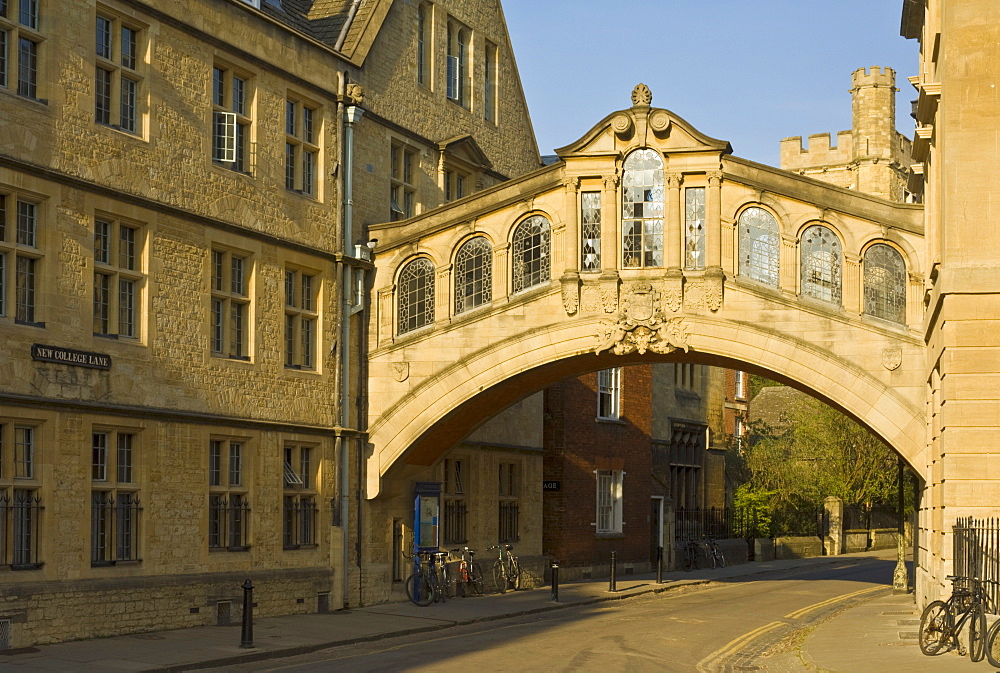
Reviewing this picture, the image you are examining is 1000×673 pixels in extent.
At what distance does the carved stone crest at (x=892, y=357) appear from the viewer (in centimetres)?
2484

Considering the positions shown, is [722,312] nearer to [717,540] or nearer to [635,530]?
[635,530]

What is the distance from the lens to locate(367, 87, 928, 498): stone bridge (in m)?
25.3

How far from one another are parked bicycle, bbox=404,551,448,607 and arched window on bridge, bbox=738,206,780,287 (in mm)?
8772

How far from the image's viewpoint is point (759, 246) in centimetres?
2606

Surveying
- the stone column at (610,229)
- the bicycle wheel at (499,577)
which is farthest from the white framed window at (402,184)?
the bicycle wheel at (499,577)

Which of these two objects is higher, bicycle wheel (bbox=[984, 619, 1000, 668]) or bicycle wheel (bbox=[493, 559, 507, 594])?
bicycle wheel (bbox=[984, 619, 1000, 668])

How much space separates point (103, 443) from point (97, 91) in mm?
5355

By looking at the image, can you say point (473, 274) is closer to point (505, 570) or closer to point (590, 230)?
point (590, 230)

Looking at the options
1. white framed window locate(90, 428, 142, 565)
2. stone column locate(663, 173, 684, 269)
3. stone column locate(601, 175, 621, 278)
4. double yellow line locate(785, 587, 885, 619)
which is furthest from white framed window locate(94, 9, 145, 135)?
double yellow line locate(785, 587, 885, 619)

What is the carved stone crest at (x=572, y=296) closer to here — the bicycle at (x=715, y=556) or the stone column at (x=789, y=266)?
the stone column at (x=789, y=266)

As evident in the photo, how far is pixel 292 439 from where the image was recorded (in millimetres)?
25688

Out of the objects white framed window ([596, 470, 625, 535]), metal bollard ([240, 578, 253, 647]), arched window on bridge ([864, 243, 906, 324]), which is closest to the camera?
metal bollard ([240, 578, 253, 647])

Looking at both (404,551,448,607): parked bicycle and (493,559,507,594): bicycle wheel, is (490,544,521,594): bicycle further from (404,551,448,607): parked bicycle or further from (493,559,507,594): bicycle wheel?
(404,551,448,607): parked bicycle

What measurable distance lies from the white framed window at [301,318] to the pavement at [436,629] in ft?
15.8
